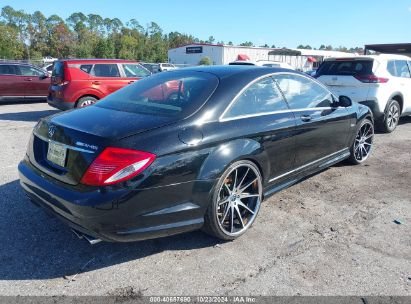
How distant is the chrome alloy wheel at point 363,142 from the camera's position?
5633mm

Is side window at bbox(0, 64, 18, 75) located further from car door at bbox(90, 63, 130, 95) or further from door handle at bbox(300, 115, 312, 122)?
door handle at bbox(300, 115, 312, 122)

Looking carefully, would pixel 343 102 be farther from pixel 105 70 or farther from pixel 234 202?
pixel 105 70

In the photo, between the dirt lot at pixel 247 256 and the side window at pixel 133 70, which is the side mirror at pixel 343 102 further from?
the side window at pixel 133 70

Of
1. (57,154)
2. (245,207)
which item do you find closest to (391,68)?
(245,207)

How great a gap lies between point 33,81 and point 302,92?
11.5 meters

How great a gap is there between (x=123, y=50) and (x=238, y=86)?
3374 inches

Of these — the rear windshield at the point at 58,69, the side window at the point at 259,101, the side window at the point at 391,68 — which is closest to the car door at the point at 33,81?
the rear windshield at the point at 58,69

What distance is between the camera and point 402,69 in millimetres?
8500

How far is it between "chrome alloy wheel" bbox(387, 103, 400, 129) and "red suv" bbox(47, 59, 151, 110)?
6.56 metres

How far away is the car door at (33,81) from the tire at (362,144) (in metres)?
11.3

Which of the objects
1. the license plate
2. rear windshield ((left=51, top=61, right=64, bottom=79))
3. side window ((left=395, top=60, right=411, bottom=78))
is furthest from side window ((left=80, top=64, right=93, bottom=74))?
side window ((left=395, top=60, right=411, bottom=78))

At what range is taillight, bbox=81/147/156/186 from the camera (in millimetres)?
2619

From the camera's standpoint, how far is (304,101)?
14.2ft

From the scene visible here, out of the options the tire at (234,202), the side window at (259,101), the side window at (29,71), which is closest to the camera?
the tire at (234,202)
